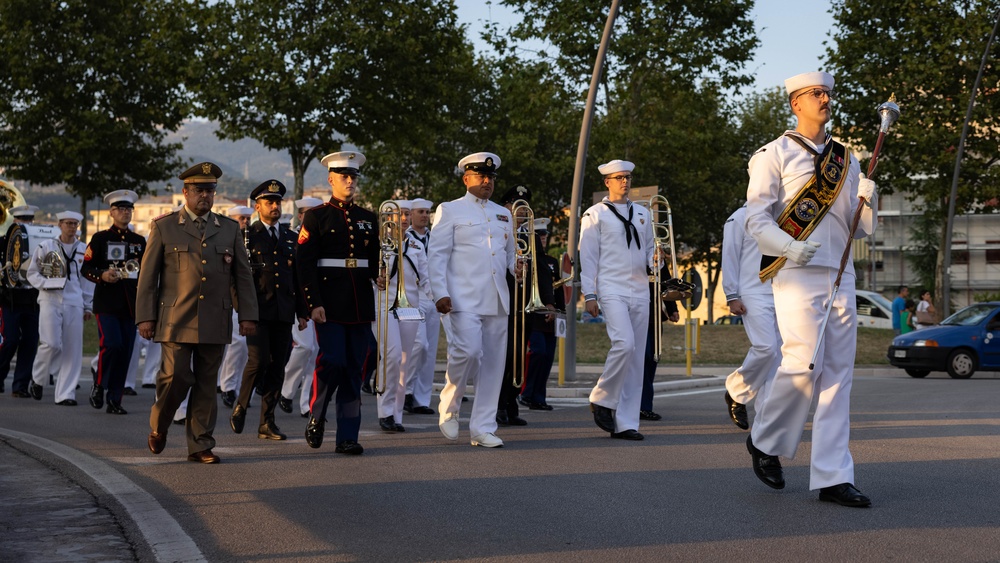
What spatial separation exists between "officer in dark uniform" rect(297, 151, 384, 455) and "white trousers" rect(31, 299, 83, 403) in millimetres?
6733

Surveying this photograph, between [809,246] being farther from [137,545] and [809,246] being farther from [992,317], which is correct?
[992,317]

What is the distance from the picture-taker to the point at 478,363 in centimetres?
1102

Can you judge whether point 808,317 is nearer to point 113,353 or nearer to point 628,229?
point 628,229

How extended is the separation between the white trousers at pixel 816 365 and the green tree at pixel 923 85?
29.2 metres

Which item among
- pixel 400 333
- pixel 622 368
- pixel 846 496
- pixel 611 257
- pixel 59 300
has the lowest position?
pixel 846 496

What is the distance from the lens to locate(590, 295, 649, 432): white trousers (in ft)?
37.7

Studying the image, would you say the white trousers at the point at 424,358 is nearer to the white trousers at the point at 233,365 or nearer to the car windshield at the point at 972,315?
the white trousers at the point at 233,365

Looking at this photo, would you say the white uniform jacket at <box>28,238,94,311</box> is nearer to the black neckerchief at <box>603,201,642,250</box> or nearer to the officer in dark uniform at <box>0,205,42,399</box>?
the officer in dark uniform at <box>0,205,42,399</box>

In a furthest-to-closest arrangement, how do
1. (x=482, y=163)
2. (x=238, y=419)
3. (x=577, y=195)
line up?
(x=577, y=195)
(x=238, y=419)
(x=482, y=163)

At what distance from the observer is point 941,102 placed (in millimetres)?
36281

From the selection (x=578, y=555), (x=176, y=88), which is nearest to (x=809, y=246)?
(x=578, y=555)

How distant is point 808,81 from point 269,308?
5.79 meters

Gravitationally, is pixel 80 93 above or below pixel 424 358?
above

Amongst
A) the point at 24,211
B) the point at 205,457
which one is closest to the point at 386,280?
the point at 205,457
